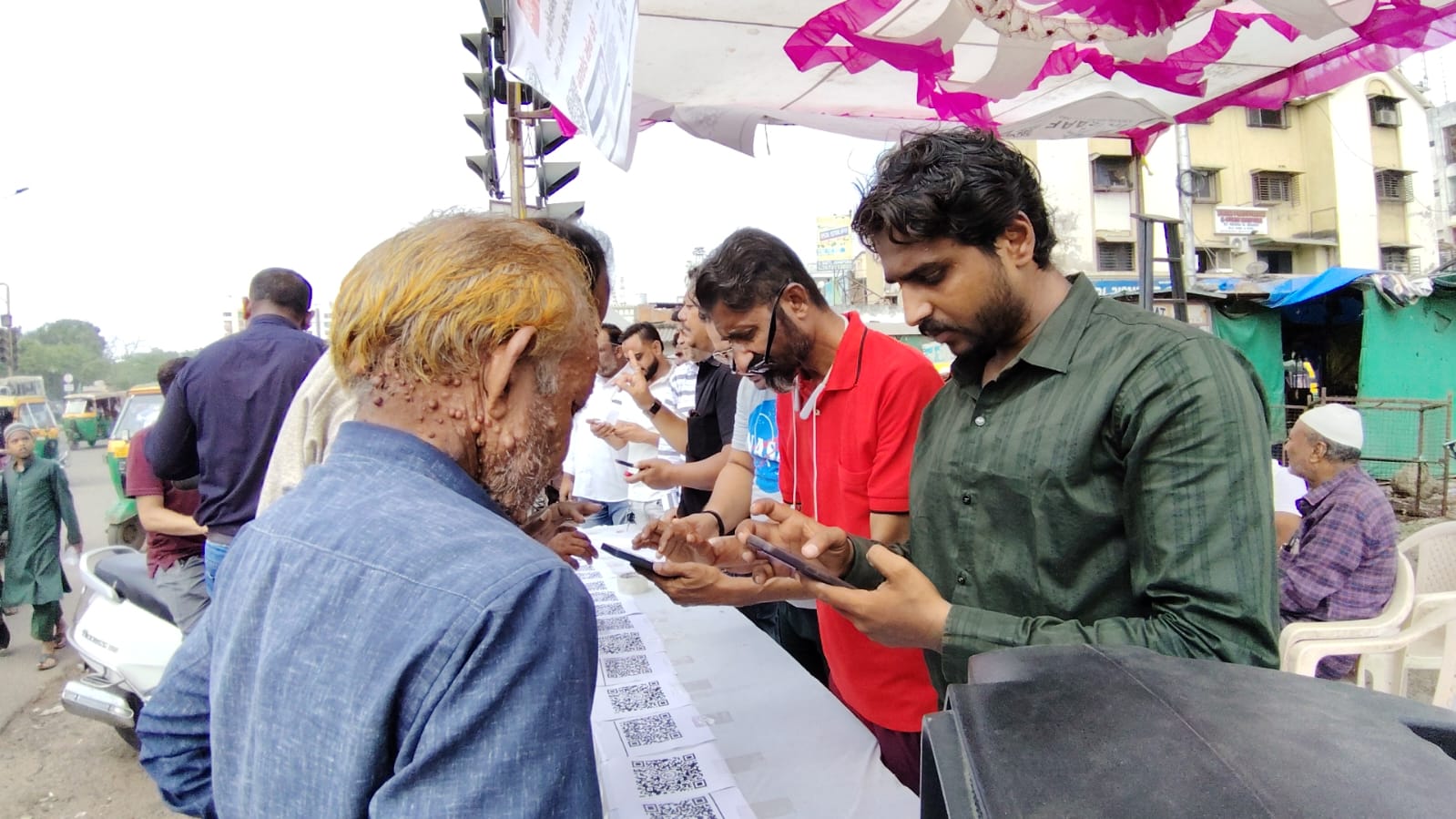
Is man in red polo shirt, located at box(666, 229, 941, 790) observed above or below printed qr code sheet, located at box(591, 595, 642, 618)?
above

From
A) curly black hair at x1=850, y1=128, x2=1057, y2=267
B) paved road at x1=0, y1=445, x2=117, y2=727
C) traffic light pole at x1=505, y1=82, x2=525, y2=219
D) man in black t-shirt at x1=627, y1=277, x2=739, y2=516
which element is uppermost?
traffic light pole at x1=505, y1=82, x2=525, y2=219

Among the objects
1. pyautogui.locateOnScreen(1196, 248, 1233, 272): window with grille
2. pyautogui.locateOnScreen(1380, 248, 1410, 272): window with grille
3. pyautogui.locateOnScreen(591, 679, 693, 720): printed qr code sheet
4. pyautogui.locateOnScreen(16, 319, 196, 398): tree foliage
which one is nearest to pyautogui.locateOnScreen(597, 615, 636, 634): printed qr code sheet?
pyautogui.locateOnScreen(591, 679, 693, 720): printed qr code sheet

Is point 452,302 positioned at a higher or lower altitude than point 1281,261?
lower

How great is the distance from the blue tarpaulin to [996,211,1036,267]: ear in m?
11.5

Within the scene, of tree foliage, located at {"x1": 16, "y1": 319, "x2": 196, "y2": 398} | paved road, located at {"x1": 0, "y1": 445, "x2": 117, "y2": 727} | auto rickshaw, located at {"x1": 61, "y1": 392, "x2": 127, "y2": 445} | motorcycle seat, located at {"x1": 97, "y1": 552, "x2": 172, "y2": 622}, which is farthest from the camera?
tree foliage, located at {"x1": 16, "y1": 319, "x2": 196, "y2": 398}

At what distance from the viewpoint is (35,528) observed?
550cm

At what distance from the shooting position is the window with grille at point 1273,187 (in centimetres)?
2328

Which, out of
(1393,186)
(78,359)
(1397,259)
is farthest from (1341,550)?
(78,359)

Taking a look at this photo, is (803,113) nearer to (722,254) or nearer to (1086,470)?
(722,254)

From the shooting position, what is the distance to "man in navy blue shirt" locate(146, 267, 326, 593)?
9.59 feet

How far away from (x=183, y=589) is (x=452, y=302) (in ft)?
→ 11.5

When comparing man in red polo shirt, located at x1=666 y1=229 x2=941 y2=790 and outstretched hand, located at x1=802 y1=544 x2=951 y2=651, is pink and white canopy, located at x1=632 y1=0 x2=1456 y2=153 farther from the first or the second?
outstretched hand, located at x1=802 y1=544 x2=951 y2=651

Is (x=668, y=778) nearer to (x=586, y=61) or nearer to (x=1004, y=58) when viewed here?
(x=586, y=61)

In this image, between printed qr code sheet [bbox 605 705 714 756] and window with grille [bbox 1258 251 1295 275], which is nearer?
printed qr code sheet [bbox 605 705 714 756]
